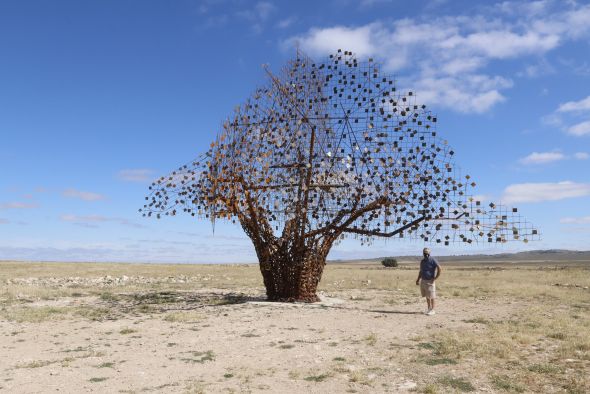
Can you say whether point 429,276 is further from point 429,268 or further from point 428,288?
point 428,288

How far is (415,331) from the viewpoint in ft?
39.8

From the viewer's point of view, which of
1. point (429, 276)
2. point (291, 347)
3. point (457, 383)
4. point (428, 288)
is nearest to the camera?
point (457, 383)

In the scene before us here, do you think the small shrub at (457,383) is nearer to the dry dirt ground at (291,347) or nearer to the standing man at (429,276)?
the dry dirt ground at (291,347)

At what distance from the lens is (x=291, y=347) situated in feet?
34.4

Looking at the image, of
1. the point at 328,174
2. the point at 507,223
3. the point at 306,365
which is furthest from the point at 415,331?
the point at 328,174

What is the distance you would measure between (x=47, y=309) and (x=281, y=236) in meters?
7.62

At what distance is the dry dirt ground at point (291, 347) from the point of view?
8.05 meters

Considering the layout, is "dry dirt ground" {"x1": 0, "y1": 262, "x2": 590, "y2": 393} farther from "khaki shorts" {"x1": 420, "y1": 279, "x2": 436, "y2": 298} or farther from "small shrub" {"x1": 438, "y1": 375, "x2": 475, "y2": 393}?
"khaki shorts" {"x1": 420, "y1": 279, "x2": 436, "y2": 298}

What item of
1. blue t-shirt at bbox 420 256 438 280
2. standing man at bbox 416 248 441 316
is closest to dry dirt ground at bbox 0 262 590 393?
standing man at bbox 416 248 441 316

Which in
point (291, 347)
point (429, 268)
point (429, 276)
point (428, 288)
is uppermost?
point (429, 268)

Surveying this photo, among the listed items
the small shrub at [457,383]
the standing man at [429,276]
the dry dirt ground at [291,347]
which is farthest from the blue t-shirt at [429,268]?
the small shrub at [457,383]

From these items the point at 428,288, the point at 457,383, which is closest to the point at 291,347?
the point at 457,383

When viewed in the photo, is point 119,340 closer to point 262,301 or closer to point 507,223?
point 262,301

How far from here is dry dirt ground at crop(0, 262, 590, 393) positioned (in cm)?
805
